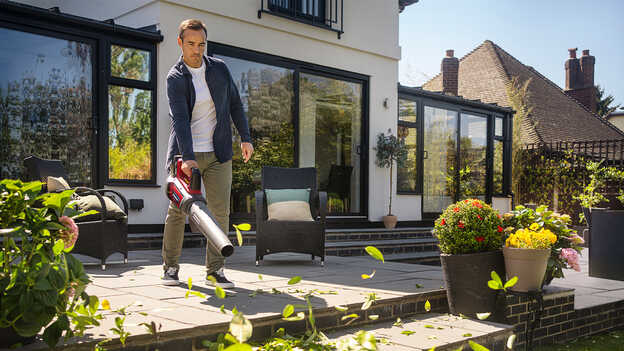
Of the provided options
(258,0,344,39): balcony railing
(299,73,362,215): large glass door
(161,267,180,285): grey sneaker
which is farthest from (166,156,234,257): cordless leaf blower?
(299,73,362,215): large glass door

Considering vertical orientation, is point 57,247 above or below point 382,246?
above

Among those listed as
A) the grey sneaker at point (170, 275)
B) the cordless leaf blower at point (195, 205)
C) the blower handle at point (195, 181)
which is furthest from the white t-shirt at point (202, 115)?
the grey sneaker at point (170, 275)

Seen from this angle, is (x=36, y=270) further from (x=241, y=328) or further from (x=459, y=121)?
(x=459, y=121)

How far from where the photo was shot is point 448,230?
11.1 feet

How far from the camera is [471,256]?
3295mm

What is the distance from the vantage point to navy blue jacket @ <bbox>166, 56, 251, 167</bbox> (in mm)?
3246

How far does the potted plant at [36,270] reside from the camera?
1.82 m

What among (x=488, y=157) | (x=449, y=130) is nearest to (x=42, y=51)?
(x=449, y=130)

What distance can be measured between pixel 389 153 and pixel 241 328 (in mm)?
7611

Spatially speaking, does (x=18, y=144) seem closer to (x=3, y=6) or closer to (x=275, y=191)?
(x=3, y=6)

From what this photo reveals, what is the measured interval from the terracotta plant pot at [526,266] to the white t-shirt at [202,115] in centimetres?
193

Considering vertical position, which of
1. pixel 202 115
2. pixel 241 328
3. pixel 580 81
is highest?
pixel 580 81

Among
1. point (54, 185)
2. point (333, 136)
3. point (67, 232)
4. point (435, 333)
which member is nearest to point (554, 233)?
point (435, 333)

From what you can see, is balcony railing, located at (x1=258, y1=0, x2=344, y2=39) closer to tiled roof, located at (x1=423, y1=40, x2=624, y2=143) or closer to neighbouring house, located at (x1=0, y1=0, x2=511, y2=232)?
neighbouring house, located at (x1=0, y1=0, x2=511, y2=232)
